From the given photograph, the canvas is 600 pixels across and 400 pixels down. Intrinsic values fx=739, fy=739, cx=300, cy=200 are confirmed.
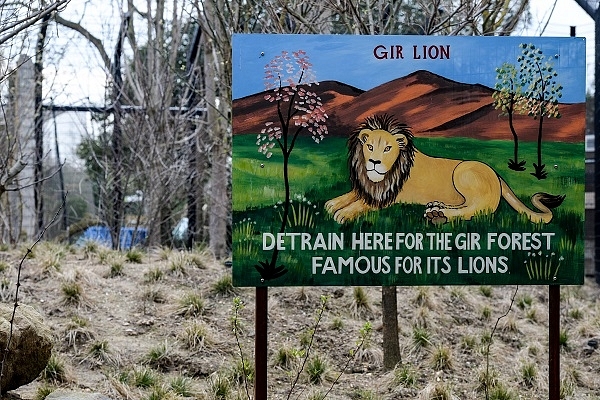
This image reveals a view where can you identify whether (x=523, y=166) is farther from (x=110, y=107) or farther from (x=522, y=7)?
(x=110, y=107)

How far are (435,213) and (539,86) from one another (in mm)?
1040

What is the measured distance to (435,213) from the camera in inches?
174

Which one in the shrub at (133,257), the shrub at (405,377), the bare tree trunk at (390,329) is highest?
the shrub at (133,257)

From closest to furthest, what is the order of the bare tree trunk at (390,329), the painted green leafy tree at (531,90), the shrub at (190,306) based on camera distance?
the painted green leafy tree at (531,90), the bare tree trunk at (390,329), the shrub at (190,306)

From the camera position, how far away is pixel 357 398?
569 cm

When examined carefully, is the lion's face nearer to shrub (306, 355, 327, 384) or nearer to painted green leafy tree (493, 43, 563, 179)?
painted green leafy tree (493, 43, 563, 179)

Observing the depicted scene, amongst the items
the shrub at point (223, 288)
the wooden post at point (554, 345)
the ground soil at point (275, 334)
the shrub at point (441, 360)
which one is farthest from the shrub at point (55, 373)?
the wooden post at point (554, 345)

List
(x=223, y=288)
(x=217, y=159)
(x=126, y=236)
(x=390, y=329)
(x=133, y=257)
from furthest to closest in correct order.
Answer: (x=126, y=236), (x=217, y=159), (x=133, y=257), (x=223, y=288), (x=390, y=329)

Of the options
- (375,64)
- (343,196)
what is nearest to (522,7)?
(375,64)

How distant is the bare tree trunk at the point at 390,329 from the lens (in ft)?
20.0

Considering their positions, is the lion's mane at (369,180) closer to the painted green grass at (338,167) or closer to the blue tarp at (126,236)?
the painted green grass at (338,167)

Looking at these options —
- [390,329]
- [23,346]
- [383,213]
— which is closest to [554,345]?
[383,213]

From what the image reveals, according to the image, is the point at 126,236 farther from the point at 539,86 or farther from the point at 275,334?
the point at 539,86

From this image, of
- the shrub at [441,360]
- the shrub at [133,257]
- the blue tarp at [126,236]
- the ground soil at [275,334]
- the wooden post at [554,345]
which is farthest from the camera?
the blue tarp at [126,236]
